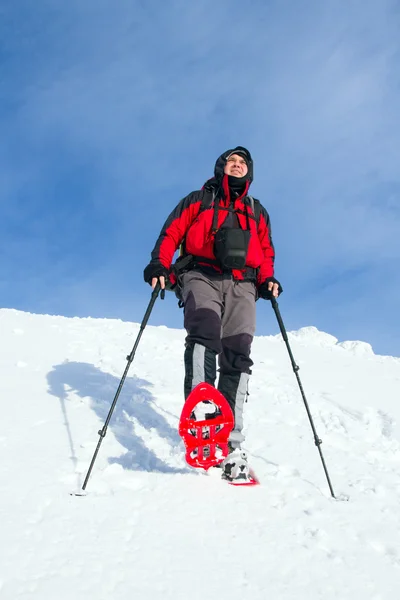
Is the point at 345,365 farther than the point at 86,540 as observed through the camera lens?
Yes

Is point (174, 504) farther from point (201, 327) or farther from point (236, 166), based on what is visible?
point (236, 166)

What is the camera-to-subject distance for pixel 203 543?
2.61 meters

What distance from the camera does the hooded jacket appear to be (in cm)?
460

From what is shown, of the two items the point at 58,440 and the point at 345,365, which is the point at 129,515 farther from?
the point at 345,365

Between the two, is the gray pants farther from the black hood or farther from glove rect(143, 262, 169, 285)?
the black hood

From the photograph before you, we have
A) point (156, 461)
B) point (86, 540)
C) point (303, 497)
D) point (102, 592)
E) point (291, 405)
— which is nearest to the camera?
point (102, 592)

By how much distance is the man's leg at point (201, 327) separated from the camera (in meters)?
4.11

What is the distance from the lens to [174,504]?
3.12m

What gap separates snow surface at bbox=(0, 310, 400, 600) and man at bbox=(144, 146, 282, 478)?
0.82m

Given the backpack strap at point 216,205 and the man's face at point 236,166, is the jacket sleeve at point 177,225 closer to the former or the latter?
the backpack strap at point 216,205

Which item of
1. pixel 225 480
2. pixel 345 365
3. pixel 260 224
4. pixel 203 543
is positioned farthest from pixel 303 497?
pixel 345 365

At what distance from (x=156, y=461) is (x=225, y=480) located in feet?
2.37

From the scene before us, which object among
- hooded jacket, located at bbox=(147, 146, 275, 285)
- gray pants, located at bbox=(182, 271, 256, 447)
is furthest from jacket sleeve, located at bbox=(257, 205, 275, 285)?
gray pants, located at bbox=(182, 271, 256, 447)

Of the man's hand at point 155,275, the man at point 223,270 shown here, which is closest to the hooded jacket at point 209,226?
the man at point 223,270
